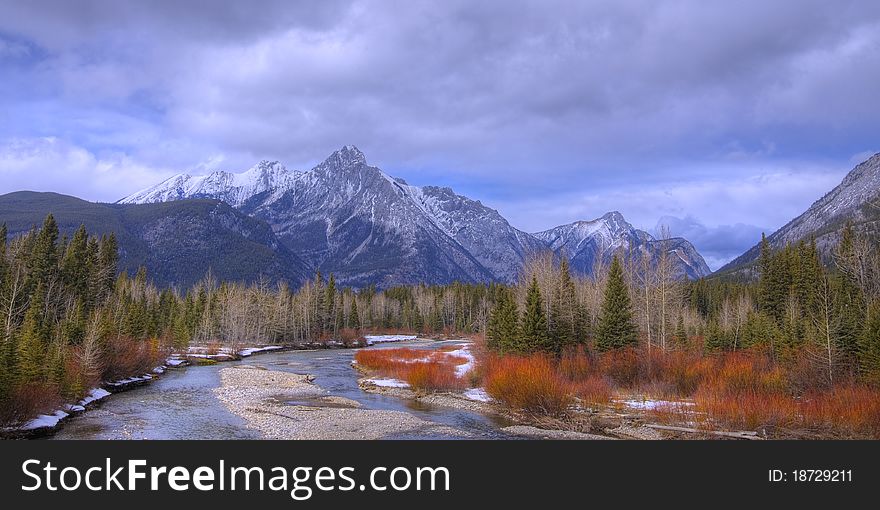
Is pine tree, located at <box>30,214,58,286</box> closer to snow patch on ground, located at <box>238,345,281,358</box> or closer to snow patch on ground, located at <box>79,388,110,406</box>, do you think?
snow patch on ground, located at <box>238,345,281,358</box>

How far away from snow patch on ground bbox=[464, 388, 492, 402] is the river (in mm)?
3599

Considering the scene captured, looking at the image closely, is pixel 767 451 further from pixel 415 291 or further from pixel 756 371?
pixel 415 291

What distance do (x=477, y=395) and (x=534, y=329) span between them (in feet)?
34.7

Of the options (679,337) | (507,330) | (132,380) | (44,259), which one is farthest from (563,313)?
(44,259)

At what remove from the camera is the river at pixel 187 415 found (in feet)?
86.1

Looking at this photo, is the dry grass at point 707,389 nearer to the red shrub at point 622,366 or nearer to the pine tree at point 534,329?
the red shrub at point 622,366

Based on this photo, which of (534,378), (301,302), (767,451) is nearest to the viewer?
(767,451)

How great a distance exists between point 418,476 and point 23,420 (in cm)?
2290

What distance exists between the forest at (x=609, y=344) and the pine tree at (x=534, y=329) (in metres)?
0.13

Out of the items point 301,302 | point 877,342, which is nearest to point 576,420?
point 877,342

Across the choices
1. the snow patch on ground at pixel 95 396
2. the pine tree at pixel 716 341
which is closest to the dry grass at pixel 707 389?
the pine tree at pixel 716 341

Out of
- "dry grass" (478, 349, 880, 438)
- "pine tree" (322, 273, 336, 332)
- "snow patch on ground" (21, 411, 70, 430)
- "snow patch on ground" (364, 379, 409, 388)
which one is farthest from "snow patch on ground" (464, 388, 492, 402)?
"pine tree" (322, 273, 336, 332)

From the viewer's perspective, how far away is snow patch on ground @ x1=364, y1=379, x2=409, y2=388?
45875 mm

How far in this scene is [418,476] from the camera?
1216cm
